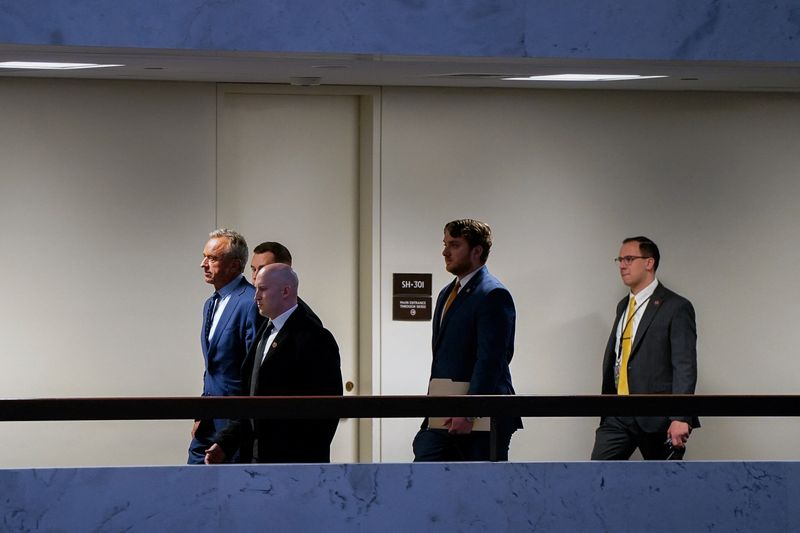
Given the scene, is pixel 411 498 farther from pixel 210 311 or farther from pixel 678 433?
pixel 678 433

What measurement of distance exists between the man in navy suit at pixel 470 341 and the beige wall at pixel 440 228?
3.86ft

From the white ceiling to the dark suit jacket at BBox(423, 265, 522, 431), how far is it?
977 mm

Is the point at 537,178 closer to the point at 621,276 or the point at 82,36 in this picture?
the point at 621,276

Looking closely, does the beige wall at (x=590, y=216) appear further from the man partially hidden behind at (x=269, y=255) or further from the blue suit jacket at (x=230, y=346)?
the blue suit jacket at (x=230, y=346)

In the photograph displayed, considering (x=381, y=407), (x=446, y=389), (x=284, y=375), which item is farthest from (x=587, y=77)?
(x=381, y=407)

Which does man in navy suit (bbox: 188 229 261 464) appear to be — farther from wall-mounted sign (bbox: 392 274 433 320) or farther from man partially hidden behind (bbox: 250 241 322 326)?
wall-mounted sign (bbox: 392 274 433 320)

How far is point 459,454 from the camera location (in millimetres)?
6379

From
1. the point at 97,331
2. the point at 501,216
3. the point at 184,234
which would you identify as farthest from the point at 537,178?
the point at 97,331

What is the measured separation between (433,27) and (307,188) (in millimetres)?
1981

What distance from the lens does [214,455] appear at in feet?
19.6

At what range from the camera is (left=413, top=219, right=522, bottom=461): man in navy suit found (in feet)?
20.6

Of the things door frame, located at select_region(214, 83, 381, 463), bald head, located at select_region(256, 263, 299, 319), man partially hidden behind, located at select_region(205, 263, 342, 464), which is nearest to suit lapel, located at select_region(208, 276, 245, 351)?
man partially hidden behind, located at select_region(205, 263, 342, 464)

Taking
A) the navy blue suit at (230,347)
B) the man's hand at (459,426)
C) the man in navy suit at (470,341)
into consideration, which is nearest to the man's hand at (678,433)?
the man in navy suit at (470,341)

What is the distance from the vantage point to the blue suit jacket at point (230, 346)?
259 inches
